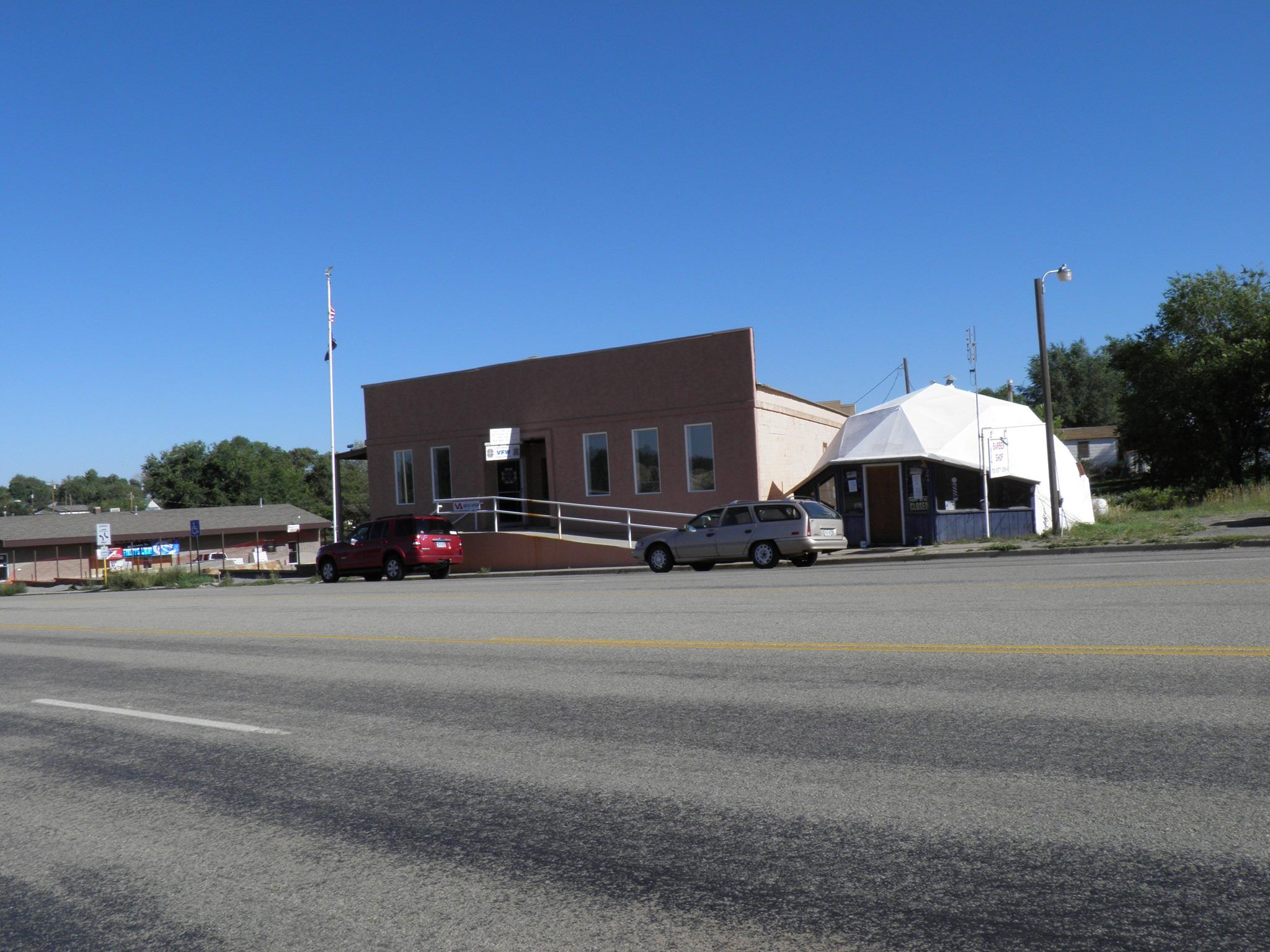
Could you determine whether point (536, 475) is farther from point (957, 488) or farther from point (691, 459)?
point (957, 488)

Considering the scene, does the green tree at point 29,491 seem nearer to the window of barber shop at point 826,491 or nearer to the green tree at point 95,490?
the green tree at point 95,490

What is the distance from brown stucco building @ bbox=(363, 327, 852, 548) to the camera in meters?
28.8

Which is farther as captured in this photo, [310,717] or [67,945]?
[310,717]

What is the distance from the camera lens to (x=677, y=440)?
29.7m

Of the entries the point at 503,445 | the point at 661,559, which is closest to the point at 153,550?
the point at 503,445

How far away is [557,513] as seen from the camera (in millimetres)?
31375

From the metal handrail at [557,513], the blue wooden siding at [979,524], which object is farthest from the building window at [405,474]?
the blue wooden siding at [979,524]

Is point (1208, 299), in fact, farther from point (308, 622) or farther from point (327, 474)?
point (327, 474)

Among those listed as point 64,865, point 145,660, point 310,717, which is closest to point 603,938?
point 64,865

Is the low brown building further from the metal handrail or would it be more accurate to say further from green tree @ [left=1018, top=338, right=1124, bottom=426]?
green tree @ [left=1018, top=338, right=1124, bottom=426]

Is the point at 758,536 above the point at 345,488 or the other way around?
the other way around

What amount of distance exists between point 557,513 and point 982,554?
1294 cm

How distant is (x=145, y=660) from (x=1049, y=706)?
9.85 meters

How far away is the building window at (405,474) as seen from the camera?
35.5 metres
